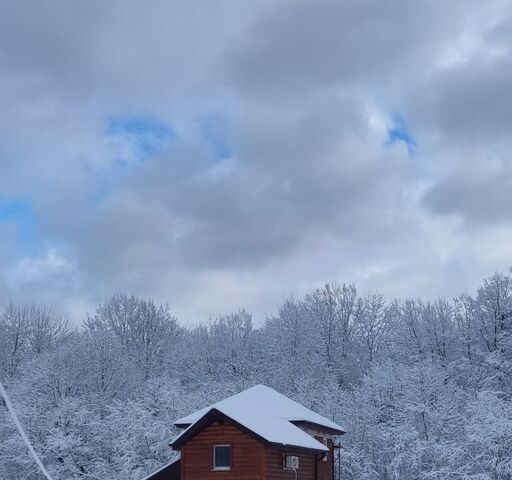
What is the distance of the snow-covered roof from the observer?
43188mm

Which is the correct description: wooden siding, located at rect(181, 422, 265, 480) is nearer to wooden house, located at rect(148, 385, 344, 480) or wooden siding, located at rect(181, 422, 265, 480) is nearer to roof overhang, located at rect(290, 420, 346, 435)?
wooden house, located at rect(148, 385, 344, 480)

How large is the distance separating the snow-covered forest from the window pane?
17.5 metres

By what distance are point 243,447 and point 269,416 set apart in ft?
12.6

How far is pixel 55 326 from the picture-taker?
292 feet

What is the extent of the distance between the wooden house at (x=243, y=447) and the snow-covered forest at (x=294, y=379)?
43.7 ft

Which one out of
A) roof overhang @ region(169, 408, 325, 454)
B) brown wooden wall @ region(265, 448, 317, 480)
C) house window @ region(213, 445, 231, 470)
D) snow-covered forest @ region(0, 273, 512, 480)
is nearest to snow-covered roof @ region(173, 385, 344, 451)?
roof overhang @ region(169, 408, 325, 454)

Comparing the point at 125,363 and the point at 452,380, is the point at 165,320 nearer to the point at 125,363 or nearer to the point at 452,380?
the point at 125,363

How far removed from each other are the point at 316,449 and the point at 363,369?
37194 millimetres

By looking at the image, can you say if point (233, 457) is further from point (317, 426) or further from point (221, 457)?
point (317, 426)

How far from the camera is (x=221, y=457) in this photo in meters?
43.5

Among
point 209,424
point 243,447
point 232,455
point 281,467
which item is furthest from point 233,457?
point 281,467

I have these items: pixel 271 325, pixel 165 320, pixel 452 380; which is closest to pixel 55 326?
pixel 165 320

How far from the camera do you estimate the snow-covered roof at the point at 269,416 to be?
43.2 m

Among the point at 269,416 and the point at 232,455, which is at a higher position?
the point at 269,416
